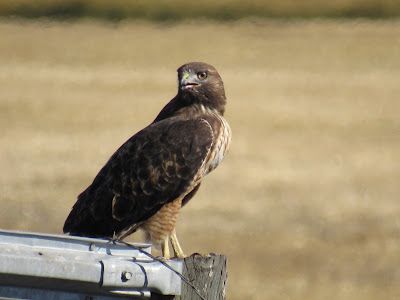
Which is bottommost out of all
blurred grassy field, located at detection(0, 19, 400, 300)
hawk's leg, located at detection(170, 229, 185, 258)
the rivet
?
the rivet

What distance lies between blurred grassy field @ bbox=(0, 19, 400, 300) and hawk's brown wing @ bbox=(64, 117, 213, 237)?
3.67 metres

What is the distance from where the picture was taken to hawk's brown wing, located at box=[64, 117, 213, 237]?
5027 mm

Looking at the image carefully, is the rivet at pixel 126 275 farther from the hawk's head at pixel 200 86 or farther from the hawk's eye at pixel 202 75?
the hawk's eye at pixel 202 75

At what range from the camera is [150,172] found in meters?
5.12

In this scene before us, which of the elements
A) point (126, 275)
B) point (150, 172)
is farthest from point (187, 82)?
point (126, 275)

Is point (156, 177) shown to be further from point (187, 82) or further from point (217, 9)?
point (217, 9)

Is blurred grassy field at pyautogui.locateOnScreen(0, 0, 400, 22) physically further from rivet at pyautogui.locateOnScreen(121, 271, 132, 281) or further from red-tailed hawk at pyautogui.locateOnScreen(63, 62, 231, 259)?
Answer: rivet at pyautogui.locateOnScreen(121, 271, 132, 281)

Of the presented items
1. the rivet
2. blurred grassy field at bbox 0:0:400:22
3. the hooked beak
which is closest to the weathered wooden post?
the rivet

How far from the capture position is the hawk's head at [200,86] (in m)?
5.32

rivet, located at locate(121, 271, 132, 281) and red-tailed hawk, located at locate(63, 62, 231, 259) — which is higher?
red-tailed hawk, located at locate(63, 62, 231, 259)

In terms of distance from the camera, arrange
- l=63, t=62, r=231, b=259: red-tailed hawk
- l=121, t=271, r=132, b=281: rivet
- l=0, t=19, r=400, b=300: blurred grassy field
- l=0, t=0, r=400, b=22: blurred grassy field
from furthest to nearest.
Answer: l=0, t=0, r=400, b=22: blurred grassy field
l=0, t=19, r=400, b=300: blurred grassy field
l=63, t=62, r=231, b=259: red-tailed hawk
l=121, t=271, r=132, b=281: rivet

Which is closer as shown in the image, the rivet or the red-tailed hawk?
the rivet

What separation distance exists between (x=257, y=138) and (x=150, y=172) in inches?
518

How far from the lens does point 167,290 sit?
2.75m
